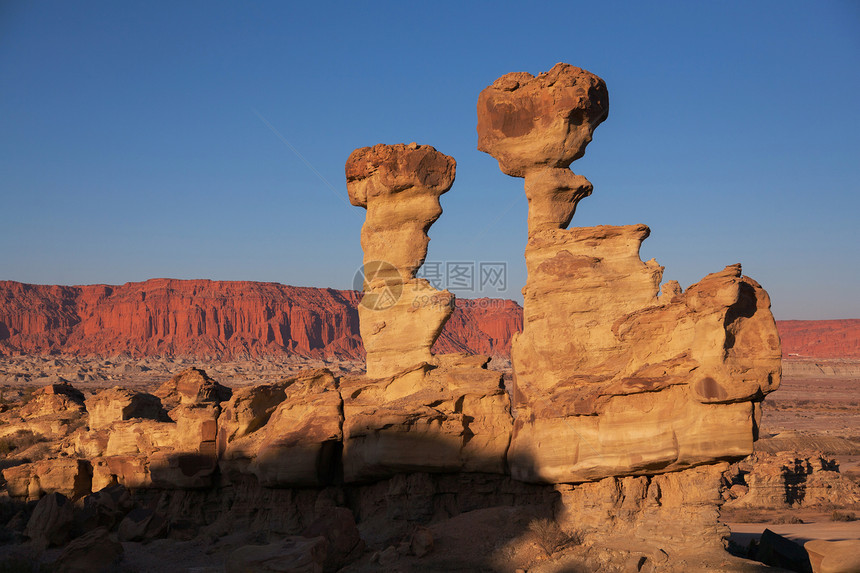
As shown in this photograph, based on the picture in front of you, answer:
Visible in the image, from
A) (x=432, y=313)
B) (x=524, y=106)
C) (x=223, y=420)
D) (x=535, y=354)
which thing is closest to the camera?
(x=535, y=354)

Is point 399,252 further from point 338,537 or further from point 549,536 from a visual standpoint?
point 549,536

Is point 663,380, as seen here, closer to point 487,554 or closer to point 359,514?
point 487,554

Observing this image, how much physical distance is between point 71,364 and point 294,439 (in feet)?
351

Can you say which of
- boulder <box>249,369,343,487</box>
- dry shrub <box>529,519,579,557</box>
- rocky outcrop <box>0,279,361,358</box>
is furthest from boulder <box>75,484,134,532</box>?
rocky outcrop <box>0,279,361,358</box>

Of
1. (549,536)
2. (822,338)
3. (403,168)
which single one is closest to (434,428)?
(549,536)

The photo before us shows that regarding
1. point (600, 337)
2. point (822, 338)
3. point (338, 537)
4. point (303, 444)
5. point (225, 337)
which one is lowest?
point (338, 537)

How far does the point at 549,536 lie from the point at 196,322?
457ft

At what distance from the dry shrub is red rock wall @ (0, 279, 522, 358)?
11876 cm

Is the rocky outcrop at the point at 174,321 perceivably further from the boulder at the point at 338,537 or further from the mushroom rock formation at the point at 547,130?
the boulder at the point at 338,537

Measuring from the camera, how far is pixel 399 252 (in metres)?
14.8

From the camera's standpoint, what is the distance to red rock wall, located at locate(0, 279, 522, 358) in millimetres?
133625

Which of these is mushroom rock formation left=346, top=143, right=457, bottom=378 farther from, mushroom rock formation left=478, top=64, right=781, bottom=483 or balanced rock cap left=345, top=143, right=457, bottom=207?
mushroom rock formation left=478, top=64, right=781, bottom=483

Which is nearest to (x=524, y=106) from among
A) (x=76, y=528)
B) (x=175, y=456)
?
(x=175, y=456)

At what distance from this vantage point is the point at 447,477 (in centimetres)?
1264
